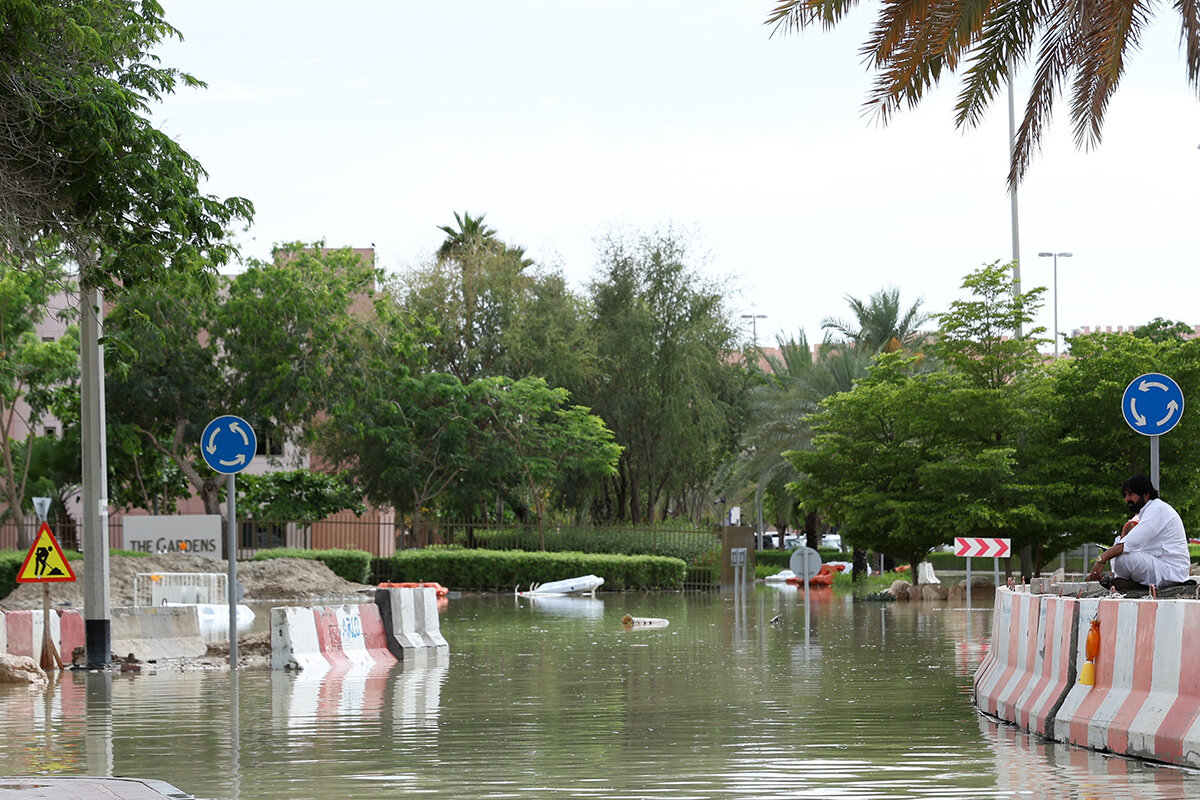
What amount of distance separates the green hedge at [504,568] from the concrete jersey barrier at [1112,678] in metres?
38.7

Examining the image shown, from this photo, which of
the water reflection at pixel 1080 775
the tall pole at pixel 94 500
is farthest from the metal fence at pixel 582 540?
the water reflection at pixel 1080 775

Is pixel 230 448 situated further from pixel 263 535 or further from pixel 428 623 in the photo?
pixel 263 535

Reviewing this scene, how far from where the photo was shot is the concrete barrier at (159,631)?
66.9ft

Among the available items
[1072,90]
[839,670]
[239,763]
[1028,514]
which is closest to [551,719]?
[239,763]

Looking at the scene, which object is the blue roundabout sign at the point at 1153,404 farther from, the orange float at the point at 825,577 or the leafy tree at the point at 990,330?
the orange float at the point at 825,577

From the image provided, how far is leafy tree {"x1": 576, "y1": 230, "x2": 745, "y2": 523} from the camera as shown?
184 ft

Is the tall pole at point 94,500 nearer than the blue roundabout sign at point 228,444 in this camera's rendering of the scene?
No

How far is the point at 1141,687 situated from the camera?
945 cm

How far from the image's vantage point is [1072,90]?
1684 cm

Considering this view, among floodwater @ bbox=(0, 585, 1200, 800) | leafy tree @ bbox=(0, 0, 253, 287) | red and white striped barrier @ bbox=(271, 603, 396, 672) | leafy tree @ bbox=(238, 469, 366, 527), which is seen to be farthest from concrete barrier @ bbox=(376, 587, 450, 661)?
leafy tree @ bbox=(238, 469, 366, 527)

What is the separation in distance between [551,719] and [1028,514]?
89.8ft

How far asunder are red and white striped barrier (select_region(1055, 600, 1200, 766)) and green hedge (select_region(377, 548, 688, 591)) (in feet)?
133

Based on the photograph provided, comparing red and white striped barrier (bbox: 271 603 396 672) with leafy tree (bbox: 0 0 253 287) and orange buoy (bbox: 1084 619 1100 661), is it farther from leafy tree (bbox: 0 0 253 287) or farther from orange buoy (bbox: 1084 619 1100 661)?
orange buoy (bbox: 1084 619 1100 661)

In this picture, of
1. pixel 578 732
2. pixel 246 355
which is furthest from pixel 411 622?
Result: pixel 246 355
